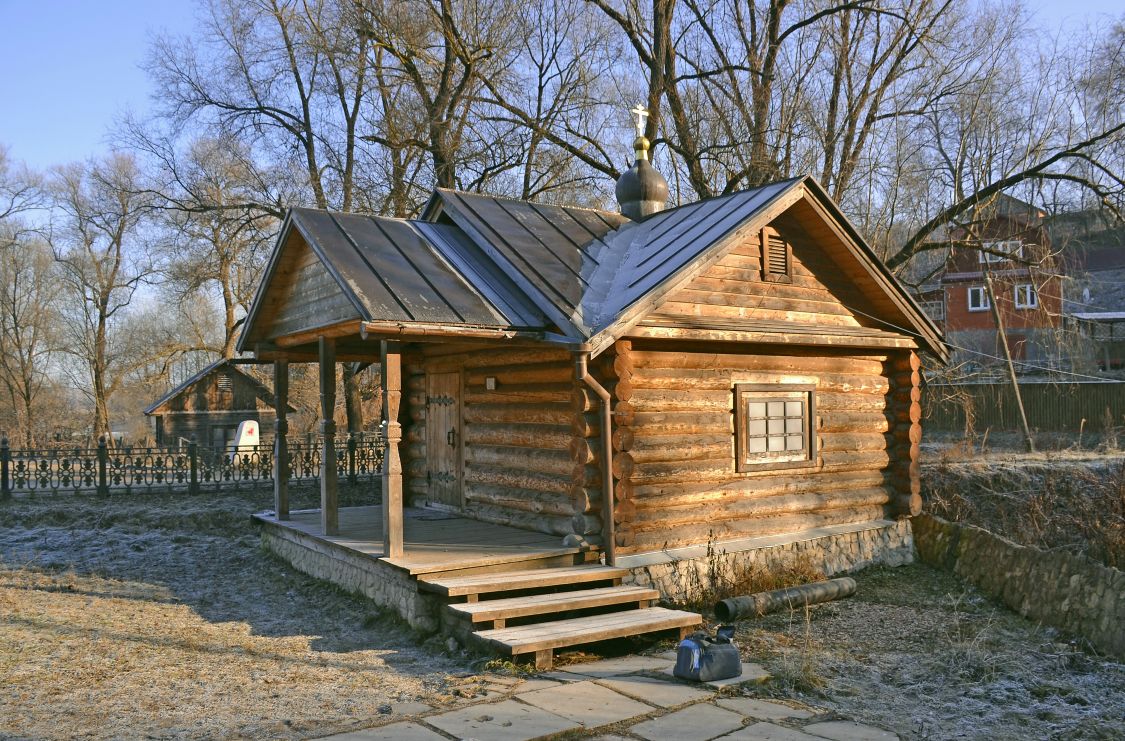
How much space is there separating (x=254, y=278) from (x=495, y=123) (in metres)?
10.0

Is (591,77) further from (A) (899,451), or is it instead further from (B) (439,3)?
(A) (899,451)

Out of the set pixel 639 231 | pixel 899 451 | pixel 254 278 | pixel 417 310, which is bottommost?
pixel 899 451

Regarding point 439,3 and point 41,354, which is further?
point 41,354

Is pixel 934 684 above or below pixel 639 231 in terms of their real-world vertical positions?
below

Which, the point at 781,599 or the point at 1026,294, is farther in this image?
the point at 1026,294

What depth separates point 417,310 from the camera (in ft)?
28.2

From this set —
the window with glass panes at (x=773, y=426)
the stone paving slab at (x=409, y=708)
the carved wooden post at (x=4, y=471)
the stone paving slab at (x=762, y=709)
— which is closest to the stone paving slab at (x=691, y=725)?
the stone paving slab at (x=762, y=709)

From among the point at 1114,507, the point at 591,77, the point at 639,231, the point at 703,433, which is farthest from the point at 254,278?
the point at 1114,507

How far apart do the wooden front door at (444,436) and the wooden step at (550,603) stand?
3.66 metres

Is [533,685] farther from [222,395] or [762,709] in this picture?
[222,395]

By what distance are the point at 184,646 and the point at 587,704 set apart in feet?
12.6

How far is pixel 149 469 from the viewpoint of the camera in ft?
55.5

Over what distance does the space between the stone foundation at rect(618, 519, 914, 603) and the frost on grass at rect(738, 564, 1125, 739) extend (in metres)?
0.94

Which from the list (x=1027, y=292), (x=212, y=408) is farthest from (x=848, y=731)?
(x=212, y=408)
